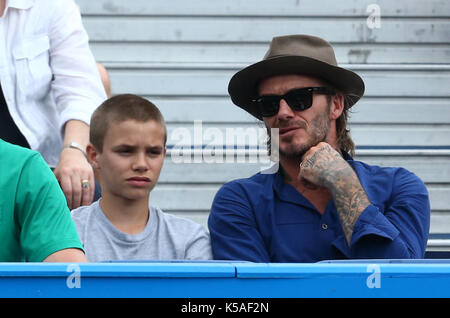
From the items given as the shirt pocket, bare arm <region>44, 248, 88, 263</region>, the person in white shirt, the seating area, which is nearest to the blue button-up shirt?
the person in white shirt

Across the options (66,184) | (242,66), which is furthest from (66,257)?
(242,66)

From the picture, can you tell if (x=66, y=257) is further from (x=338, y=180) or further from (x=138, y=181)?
(x=338, y=180)

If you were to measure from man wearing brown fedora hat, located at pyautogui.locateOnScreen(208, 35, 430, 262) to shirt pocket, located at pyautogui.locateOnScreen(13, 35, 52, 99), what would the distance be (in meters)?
0.69

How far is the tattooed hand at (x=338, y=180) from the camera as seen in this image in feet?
7.66

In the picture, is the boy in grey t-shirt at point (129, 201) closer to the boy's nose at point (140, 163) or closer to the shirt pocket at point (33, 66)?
the boy's nose at point (140, 163)

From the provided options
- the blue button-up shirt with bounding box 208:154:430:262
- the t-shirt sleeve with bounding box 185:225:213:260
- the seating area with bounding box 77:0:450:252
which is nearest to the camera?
the blue button-up shirt with bounding box 208:154:430:262

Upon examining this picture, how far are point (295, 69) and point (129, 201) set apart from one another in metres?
0.70

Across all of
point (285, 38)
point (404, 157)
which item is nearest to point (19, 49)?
point (285, 38)

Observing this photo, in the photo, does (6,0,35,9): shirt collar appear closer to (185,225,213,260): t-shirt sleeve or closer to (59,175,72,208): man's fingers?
(59,175,72,208): man's fingers

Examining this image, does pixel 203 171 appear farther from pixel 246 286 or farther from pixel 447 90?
pixel 246 286

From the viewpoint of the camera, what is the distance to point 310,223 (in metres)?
2.48

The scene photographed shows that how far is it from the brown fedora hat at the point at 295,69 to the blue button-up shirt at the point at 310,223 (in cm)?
33

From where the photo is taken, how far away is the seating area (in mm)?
4207
